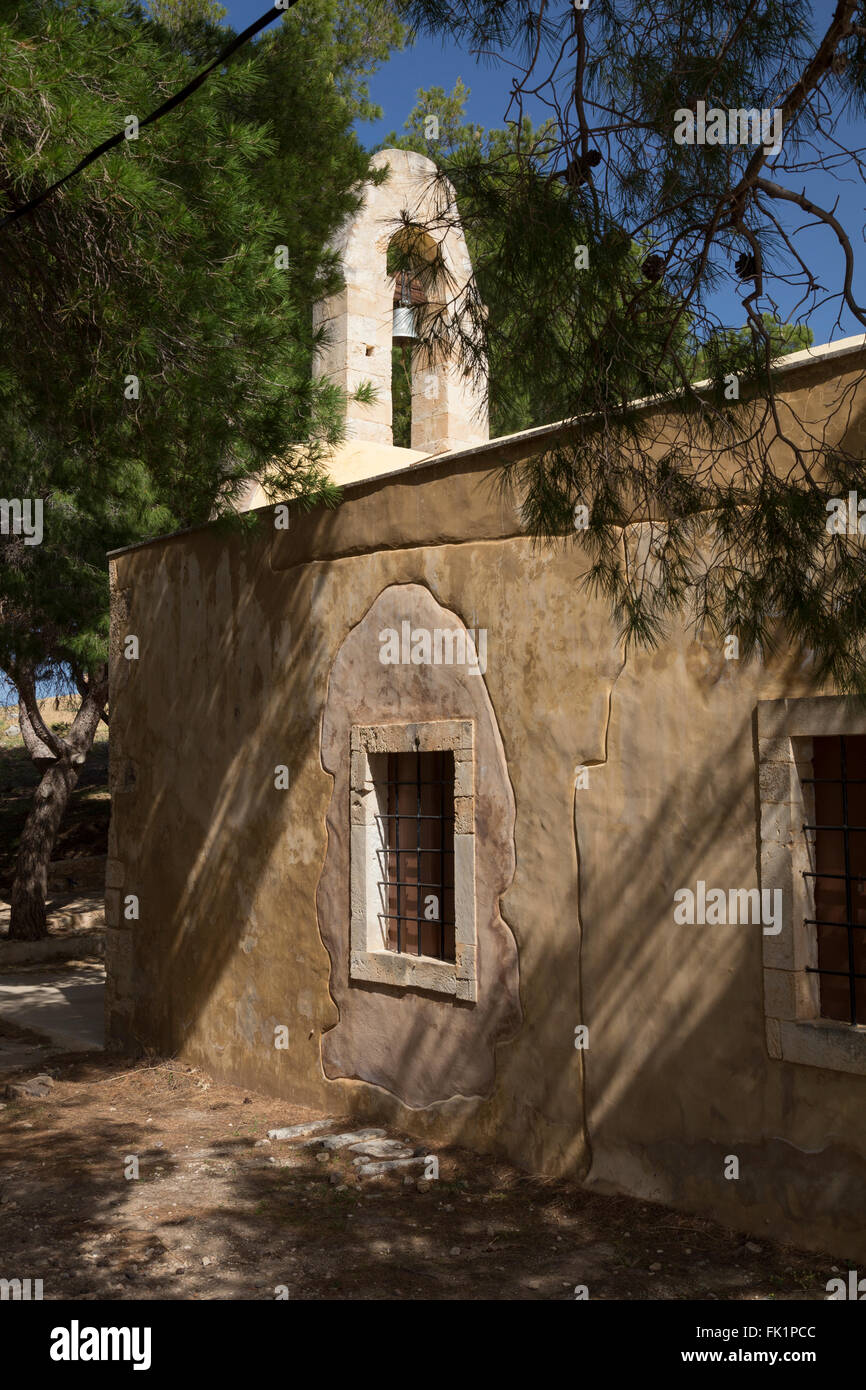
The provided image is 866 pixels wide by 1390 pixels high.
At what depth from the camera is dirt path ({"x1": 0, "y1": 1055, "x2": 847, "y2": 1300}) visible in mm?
4438

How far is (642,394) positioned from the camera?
366 cm

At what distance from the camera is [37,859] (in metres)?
13.8

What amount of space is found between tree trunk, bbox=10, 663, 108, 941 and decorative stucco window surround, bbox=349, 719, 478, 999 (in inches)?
302

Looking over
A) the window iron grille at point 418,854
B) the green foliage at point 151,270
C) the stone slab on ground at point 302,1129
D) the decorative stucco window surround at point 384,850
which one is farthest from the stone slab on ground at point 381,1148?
the green foliage at point 151,270

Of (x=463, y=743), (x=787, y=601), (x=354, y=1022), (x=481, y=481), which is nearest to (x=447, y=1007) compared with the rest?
(x=354, y=1022)

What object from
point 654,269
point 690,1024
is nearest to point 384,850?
point 690,1024

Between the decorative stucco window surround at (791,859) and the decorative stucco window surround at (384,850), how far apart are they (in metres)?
1.75

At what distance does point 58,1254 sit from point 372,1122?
2075 millimetres

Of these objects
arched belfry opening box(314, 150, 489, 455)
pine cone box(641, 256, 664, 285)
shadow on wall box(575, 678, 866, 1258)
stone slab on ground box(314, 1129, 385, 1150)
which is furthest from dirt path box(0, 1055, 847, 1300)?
arched belfry opening box(314, 150, 489, 455)

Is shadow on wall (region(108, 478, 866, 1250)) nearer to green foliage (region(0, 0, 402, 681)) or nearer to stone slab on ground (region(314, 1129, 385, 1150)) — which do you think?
stone slab on ground (region(314, 1129, 385, 1150))

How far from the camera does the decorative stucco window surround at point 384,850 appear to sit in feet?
19.8

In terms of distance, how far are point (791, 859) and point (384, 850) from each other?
2.70 meters

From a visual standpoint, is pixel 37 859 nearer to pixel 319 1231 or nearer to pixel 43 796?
pixel 43 796

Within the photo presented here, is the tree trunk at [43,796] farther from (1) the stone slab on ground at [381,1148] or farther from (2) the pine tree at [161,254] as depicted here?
(1) the stone slab on ground at [381,1148]
